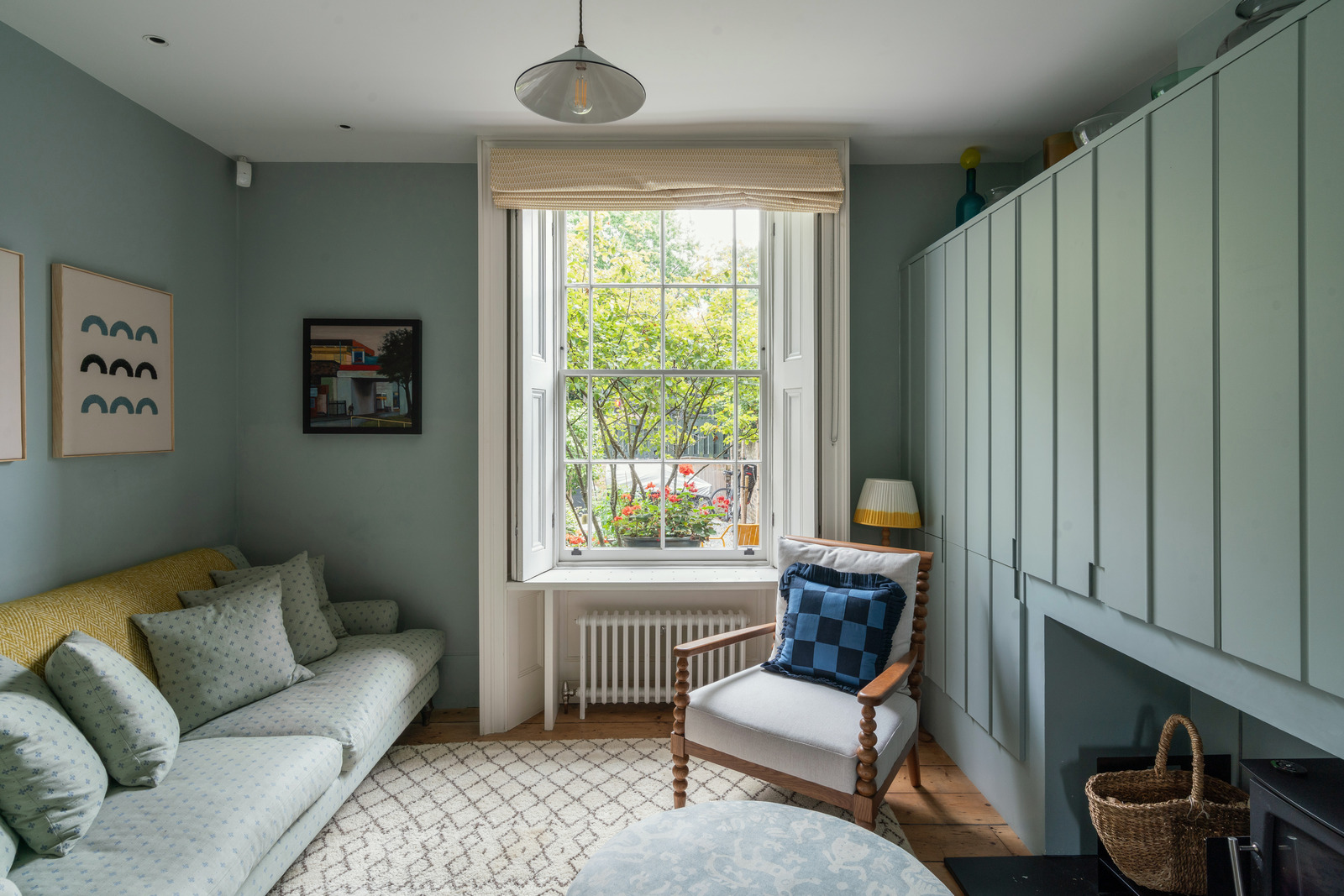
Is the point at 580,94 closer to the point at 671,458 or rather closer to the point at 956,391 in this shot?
the point at 956,391

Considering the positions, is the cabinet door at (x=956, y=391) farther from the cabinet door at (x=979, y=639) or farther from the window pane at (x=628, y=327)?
the window pane at (x=628, y=327)

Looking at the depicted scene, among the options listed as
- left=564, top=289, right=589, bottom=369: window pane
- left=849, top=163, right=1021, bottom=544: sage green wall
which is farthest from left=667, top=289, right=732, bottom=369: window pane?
left=849, top=163, right=1021, bottom=544: sage green wall

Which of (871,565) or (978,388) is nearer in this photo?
(978,388)

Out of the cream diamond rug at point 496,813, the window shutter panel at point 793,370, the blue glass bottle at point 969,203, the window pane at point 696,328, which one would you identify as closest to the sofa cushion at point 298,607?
the cream diamond rug at point 496,813

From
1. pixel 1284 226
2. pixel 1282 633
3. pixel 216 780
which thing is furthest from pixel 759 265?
pixel 216 780

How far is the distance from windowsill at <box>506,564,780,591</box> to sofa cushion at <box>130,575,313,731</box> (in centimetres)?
94

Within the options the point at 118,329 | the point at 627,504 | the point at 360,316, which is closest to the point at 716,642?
the point at 627,504

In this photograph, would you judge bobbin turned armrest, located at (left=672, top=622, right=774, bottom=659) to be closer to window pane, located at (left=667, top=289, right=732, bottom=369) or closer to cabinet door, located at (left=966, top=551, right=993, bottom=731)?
cabinet door, located at (left=966, top=551, right=993, bottom=731)

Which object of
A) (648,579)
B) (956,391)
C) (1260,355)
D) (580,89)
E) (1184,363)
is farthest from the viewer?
(648,579)

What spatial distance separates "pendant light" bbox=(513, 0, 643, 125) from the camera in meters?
1.55

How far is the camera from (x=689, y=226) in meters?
3.40

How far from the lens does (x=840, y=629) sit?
95.3 inches

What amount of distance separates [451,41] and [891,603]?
2454 millimetres

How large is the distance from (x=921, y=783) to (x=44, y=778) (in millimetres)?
2728
